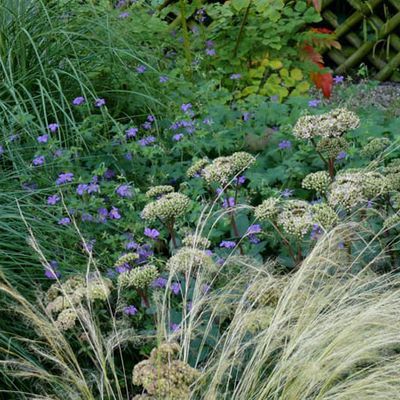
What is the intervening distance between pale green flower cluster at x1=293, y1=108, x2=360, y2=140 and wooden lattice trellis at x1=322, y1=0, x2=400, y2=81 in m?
3.54

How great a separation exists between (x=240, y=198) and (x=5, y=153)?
43.5 inches

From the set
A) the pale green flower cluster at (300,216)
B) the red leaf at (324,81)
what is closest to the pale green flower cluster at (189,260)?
the pale green flower cluster at (300,216)

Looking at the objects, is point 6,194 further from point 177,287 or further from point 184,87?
point 184,87

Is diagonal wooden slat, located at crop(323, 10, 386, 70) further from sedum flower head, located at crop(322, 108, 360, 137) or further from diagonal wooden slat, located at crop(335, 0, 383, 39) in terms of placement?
sedum flower head, located at crop(322, 108, 360, 137)

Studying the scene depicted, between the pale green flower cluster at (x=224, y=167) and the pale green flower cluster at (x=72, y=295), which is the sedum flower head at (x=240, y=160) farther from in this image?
the pale green flower cluster at (x=72, y=295)

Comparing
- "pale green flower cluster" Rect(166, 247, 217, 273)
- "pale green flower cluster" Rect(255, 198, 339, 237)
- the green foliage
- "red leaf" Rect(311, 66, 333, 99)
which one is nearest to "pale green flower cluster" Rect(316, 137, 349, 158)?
the green foliage

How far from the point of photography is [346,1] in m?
6.13

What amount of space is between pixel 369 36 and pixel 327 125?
3767 millimetres

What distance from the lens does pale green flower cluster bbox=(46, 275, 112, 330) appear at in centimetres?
210

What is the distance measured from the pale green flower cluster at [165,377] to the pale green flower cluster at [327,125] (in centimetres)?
105

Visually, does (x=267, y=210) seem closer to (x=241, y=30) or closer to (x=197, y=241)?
(x=197, y=241)

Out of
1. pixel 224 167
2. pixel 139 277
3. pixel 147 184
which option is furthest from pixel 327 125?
pixel 147 184

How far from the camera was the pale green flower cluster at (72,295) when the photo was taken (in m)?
2.10

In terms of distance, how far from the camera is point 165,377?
182cm
